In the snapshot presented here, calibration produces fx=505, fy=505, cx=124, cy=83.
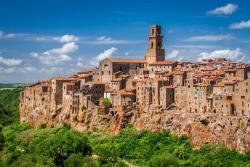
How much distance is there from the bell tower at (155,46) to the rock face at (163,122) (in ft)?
55.7

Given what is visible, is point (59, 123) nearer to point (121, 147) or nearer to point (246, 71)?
point (121, 147)

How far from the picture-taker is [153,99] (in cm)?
6353

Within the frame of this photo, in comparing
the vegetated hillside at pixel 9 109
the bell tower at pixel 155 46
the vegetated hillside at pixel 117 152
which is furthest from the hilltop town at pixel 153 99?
the vegetated hillside at pixel 9 109

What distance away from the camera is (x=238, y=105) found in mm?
54375

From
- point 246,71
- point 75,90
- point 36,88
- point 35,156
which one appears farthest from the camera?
A: point 36,88

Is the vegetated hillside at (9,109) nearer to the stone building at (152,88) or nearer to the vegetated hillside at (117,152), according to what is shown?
the stone building at (152,88)

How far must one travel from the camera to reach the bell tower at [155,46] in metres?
79.7

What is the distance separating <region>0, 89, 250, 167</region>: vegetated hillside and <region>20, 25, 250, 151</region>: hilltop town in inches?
50.7

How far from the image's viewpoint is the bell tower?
79650 mm

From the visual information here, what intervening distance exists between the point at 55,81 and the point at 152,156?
2122 centimetres

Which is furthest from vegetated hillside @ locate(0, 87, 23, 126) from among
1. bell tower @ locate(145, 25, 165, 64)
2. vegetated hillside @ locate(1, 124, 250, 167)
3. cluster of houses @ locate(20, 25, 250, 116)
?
bell tower @ locate(145, 25, 165, 64)

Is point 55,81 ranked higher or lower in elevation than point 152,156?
higher

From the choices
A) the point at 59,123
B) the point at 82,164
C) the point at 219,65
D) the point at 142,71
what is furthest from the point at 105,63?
the point at 82,164

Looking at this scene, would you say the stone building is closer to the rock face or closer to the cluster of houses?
the cluster of houses
